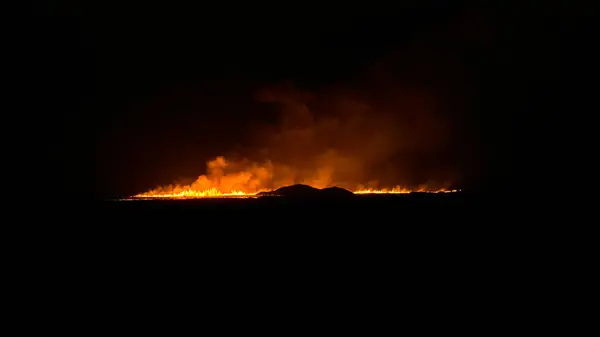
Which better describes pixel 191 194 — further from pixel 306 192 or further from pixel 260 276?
pixel 260 276

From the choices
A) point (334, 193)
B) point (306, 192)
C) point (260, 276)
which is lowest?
point (260, 276)

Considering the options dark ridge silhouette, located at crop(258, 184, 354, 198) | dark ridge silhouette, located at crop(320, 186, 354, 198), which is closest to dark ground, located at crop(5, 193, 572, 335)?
dark ridge silhouette, located at crop(320, 186, 354, 198)

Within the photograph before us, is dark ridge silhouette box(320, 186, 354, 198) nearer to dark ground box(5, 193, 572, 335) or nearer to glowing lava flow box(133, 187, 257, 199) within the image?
glowing lava flow box(133, 187, 257, 199)

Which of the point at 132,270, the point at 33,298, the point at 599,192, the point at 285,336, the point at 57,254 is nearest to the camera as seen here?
the point at 285,336

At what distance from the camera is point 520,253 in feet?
69.0

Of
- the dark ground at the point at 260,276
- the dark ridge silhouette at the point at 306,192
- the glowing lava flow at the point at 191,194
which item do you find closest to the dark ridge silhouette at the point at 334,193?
the dark ridge silhouette at the point at 306,192

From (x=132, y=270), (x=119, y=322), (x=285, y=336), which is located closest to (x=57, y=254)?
(x=132, y=270)

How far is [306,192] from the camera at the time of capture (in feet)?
289

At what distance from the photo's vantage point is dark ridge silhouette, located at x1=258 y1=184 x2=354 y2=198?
85500mm

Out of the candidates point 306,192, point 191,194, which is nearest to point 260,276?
point 306,192

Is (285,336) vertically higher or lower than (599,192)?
lower

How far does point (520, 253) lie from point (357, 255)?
283 inches

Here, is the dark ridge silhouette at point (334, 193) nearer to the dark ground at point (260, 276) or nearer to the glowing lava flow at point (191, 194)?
the glowing lava flow at point (191, 194)

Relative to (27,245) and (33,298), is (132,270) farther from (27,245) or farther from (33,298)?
(27,245)
